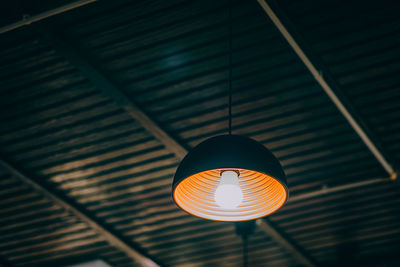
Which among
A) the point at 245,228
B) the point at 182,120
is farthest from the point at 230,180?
the point at 245,228

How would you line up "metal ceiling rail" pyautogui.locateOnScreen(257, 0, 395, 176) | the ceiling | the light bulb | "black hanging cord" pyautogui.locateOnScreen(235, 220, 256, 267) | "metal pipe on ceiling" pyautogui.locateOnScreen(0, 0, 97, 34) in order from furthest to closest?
"black hanging cord" pyautogui.locateOnScreen(235, 220, 256, 267), the ceiling, "metal ceiling rail" pyautogui.locateOnScreen(257, 0, 395, 176), "metal pipe on ceiling" pyautogui.locateOnScreen(0, 0, 97, 34), the light bulb

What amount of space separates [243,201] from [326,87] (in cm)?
249

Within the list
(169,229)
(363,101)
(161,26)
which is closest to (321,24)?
(363,101)

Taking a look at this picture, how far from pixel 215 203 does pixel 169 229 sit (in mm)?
4518

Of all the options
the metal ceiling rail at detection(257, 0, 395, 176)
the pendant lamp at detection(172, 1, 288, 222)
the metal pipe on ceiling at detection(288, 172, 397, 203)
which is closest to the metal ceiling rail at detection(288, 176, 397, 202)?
the metal pipe on ceiling at detection(288, 172, 397, 203)

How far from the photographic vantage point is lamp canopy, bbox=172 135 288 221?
8.02 ft

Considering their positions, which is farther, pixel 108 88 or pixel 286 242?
pixel 286 242

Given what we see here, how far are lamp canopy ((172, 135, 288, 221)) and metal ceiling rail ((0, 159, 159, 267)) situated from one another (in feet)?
13.4

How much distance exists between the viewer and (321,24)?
4.63 metres

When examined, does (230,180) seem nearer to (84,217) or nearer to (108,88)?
(108,88)

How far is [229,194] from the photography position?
2.69m

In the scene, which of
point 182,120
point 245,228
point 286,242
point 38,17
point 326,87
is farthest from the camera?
point 286,242

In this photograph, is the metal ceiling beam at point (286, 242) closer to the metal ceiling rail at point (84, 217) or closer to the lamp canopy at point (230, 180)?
the metal ceiling rail at point (84, 217)

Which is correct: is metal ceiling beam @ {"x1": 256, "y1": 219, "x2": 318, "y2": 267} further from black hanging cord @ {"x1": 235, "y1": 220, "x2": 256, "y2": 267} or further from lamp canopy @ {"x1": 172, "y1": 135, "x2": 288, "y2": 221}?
lamp canopy @ {"x1": 172, "y1": 135, "x2": 288, "y2": 221}
